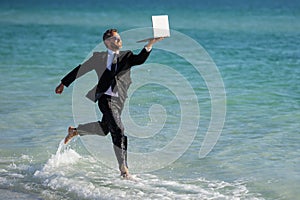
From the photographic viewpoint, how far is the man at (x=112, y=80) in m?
7.74

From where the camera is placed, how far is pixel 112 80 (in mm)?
7824

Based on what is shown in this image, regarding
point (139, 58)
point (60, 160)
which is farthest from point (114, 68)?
point (60, 160)

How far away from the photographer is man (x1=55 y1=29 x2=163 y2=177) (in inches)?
305

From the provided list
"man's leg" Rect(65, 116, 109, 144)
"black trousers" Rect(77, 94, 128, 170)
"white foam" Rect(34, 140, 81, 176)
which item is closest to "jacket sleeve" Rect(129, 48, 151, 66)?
"black trousers" Rect(77, 94, 128, 170)

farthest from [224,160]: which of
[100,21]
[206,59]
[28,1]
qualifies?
[28,1]

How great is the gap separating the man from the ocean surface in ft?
1.75

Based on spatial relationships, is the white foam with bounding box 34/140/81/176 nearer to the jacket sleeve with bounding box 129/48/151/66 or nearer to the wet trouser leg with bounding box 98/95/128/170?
the wet trouser leg with bounding box 98/95/128/170

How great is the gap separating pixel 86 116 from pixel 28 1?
54335mm

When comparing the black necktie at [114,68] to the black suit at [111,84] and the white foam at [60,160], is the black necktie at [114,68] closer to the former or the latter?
the black suit at [111,84]

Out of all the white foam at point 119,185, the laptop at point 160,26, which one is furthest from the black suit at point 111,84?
the laptop at point 160,26

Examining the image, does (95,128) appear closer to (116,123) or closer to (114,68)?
(116,123)

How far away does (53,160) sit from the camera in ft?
28.5

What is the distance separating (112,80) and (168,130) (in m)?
2.87

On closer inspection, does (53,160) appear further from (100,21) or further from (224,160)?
(100,21)
